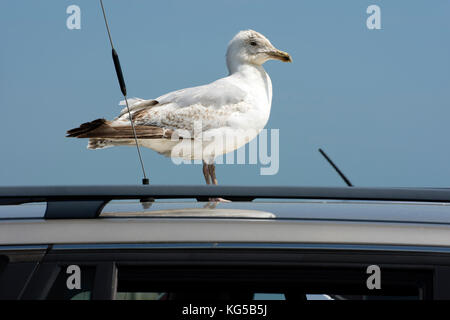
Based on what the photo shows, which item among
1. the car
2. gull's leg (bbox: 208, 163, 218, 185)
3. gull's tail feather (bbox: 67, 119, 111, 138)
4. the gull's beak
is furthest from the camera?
the gull's beak

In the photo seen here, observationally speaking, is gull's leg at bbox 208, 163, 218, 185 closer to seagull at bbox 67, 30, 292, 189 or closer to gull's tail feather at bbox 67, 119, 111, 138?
seagull at bbox 67, 30, 292, 189

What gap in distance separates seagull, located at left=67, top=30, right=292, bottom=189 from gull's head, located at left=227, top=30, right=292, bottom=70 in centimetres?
25

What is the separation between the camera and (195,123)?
547 centimetres

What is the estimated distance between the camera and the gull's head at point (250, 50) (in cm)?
606

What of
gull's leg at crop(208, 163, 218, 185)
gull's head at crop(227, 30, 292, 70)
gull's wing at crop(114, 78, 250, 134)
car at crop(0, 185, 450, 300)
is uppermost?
gull's head at crop(227, 30, 292, 70)

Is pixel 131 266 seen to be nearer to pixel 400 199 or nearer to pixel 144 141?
Result: pixel 400 199

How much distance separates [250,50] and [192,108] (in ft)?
3.17

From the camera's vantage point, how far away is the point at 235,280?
121 cm

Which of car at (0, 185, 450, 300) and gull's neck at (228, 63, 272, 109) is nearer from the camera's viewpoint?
car at (0, 185, 450, 300)

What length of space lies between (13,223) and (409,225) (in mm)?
730

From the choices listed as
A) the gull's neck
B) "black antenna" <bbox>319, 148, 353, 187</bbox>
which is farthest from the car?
the gull's neck

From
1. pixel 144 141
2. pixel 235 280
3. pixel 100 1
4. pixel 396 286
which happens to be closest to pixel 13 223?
pixel 235 280

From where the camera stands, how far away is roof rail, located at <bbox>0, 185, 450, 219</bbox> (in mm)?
1284
